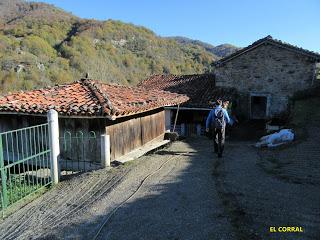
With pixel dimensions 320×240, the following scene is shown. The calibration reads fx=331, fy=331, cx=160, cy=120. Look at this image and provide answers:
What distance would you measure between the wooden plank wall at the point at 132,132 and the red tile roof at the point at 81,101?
626 millimetres

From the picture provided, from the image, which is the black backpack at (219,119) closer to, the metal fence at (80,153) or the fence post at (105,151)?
the fence post at (105,151)

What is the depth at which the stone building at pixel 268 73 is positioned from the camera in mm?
18766

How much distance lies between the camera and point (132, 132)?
1125 centimetres

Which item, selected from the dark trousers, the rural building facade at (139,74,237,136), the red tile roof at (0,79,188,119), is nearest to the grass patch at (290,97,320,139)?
the rural building facade at (139,74,237,136)

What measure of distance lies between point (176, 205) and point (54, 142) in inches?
150

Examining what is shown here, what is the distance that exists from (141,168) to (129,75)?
36.0m

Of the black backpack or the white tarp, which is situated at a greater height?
the black backpack

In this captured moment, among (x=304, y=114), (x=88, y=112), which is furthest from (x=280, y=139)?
(x=88, y=112)

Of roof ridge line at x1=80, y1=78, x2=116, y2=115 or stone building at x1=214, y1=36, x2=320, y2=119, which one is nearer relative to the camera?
roof ridge line at x1=80, y1=78, x2=116, y2=115

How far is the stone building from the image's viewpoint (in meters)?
18.8

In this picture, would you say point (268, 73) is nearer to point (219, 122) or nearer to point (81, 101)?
point (219, 122)

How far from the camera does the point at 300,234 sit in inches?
183

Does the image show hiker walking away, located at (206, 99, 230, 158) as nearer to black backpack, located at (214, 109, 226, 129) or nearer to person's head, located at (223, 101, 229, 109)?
black backpack, located at (214, 109, 226, 129)

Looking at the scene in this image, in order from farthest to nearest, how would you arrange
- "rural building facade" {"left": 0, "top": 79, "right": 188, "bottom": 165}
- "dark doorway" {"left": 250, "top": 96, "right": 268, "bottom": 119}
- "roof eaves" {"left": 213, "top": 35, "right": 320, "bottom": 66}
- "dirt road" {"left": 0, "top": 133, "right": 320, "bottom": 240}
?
"dark doorway" {"left": 250, "top": 96, "right": 268, "bottom": 119} → "roof eaves" {"left": 213, "top": 35, "right": 320, "bottom": 66} → "rural building facade" {"left": 0, "top": 79, "right": 188, "bottom": 165} → "dirt road" {"left": 0, "top": 133, "right": 320, "bottom": 240}
